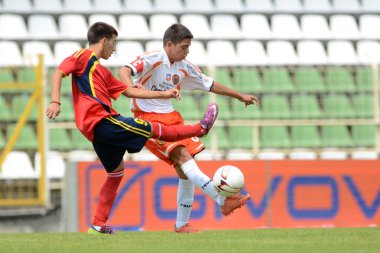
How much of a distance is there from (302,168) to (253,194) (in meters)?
→ 0.72

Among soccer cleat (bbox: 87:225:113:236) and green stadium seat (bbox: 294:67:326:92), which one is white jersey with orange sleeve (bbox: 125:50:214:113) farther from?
green stadium seat (bbox: 294:67:326:92)

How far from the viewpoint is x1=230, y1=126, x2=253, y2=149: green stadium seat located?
576 inches

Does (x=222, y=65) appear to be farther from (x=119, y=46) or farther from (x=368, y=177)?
(x=368, y=177)

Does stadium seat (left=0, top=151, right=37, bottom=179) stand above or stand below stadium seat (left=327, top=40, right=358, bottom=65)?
below

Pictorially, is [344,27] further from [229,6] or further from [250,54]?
[250,54]

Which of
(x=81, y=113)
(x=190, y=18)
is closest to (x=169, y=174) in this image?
(x=81, y=113)

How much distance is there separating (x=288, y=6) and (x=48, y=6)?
477 cm

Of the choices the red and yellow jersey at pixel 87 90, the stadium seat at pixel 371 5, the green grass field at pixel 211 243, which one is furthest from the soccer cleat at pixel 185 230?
the stadium seat at pixel 371 5

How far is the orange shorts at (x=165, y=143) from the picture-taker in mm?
7367

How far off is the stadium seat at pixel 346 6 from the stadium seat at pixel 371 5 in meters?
0.14

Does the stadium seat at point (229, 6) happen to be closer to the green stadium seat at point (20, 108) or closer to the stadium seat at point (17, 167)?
the green stadium seat at point (20, 108)

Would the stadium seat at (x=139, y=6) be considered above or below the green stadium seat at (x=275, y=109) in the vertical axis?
above

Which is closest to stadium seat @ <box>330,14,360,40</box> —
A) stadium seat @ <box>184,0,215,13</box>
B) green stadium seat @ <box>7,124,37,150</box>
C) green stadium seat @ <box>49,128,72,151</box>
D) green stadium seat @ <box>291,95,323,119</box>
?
stadium seat @ <box>184,0,215,13</box>

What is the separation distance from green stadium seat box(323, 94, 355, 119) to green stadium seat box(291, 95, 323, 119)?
0.19 meters
